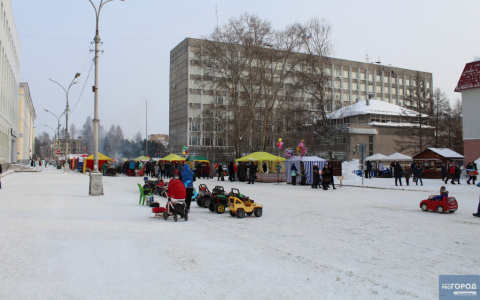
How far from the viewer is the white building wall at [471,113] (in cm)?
3641

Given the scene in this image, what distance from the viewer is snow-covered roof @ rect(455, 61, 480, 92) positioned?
36.5 meters

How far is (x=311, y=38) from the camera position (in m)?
37.0

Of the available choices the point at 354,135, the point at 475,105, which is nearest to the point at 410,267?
the point at 475,105

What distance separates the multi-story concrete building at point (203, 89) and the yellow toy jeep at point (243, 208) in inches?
2138

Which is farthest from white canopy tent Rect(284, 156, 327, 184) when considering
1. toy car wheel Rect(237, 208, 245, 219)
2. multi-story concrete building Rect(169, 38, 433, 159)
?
multi-story concrete building Rect(169, 38, 433, 159)

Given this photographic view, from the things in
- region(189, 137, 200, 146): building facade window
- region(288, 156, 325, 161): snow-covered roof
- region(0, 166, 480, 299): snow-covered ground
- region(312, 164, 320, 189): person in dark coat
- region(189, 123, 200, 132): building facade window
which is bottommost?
region(0, 166, 480, 299): snow-covered ground

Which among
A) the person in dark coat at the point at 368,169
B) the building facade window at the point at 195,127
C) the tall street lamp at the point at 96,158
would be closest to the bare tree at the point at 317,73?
the person in dark coat at the point at 368,169

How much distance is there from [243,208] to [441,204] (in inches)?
268

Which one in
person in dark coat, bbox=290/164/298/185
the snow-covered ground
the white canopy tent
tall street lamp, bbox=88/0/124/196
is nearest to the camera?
the snow-covered ground

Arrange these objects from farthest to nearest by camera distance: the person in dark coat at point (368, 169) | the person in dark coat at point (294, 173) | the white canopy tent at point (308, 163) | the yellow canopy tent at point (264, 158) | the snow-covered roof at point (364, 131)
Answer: the snow-covered roof at point (364, 131) → the person in dark coat at point (368, 169) → the yellow canopy tent at point (264, 158) → the person in dark coat at point (294, 173) → the white canopy tent at point (308, 163)

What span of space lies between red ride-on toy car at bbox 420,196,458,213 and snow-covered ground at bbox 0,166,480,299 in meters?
0.91

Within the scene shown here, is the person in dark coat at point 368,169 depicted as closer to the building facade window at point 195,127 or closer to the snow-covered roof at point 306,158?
the snow-covered roof at point 306,158

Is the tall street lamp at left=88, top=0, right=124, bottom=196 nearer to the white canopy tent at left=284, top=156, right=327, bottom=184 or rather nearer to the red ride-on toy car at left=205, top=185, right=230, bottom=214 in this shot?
the red ride-on toy car at left=205, top=185, right=230, bottom=214

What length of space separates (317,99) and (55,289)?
111 ft
